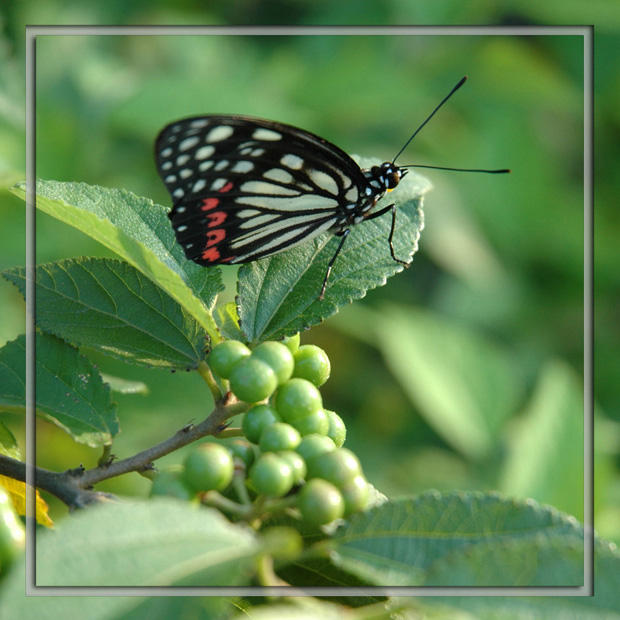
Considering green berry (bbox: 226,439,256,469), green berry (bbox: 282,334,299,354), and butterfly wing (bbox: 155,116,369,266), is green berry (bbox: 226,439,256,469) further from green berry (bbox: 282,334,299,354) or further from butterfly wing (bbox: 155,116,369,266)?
butterfly wing (bbox: 155,116,369,266)

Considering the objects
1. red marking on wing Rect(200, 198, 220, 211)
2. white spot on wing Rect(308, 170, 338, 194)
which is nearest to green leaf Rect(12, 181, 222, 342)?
red marking on wing Rect(200, 198, 220, 211)

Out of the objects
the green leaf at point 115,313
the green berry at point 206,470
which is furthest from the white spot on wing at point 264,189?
the green berry at point 206,470

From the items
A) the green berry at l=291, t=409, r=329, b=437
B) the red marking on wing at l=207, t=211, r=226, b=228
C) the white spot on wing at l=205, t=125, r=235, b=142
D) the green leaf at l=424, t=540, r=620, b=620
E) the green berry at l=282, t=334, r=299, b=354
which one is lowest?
the green leaf at l=424, t=540, r=620, b=620

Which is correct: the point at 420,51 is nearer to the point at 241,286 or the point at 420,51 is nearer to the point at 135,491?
the point at 135,491

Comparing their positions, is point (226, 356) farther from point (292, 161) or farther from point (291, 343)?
point (292, 161)

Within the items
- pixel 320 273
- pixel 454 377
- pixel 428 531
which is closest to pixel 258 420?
pixel 428 531

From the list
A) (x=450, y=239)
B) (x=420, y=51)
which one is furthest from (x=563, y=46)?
(x=450, y=239)
